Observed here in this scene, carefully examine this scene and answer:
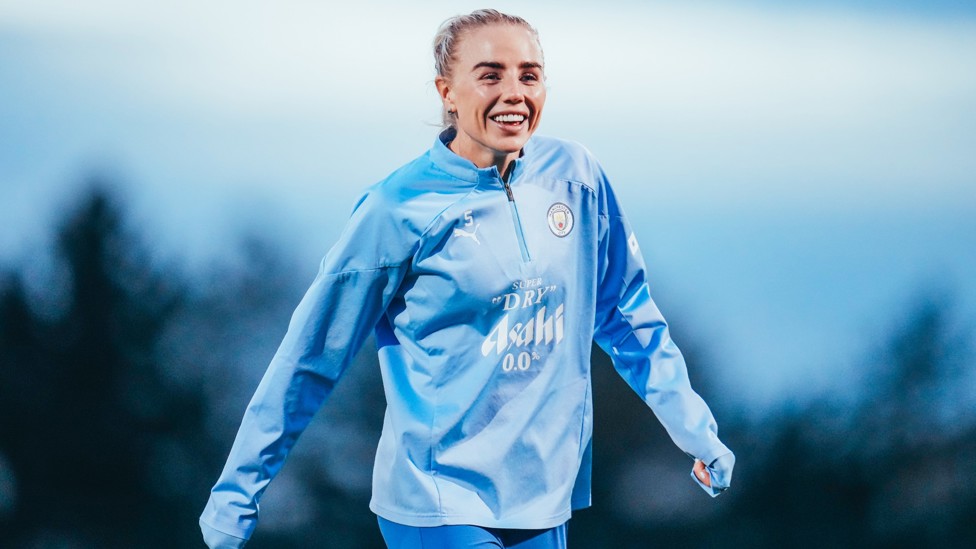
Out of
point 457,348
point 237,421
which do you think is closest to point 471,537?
point 457,348

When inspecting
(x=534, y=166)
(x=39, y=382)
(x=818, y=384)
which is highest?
(x=534, y=166)

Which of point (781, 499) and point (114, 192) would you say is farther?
point (781, 499)

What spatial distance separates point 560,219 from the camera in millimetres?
1826

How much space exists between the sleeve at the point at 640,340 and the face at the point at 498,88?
22 centimetres

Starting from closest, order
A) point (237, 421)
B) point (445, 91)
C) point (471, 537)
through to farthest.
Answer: point (471, 537) < point (445, 91) < point (237, 421)

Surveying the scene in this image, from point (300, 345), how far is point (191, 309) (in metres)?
1.87

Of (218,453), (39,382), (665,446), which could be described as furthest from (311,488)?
(665,446)

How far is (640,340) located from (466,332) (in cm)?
34

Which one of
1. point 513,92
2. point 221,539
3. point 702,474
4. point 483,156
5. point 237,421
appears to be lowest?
point 237,421

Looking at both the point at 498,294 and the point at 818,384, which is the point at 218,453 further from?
the point at 498,294

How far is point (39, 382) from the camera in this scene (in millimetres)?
3582

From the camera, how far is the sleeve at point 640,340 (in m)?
1.89

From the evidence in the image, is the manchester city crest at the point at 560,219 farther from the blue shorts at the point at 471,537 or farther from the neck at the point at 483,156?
the blue shorts at the point at 471,537

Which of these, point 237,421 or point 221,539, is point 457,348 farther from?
point 237,421
